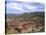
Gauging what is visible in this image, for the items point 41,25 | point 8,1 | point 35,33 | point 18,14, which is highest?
point 8,1

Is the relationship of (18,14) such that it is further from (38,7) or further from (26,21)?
(38,7)

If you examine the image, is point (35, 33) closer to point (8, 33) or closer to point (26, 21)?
point (26, 21)

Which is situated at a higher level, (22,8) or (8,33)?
(22,8)

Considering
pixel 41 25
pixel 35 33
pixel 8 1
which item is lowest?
pixel 35 33

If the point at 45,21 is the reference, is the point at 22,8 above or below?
above
